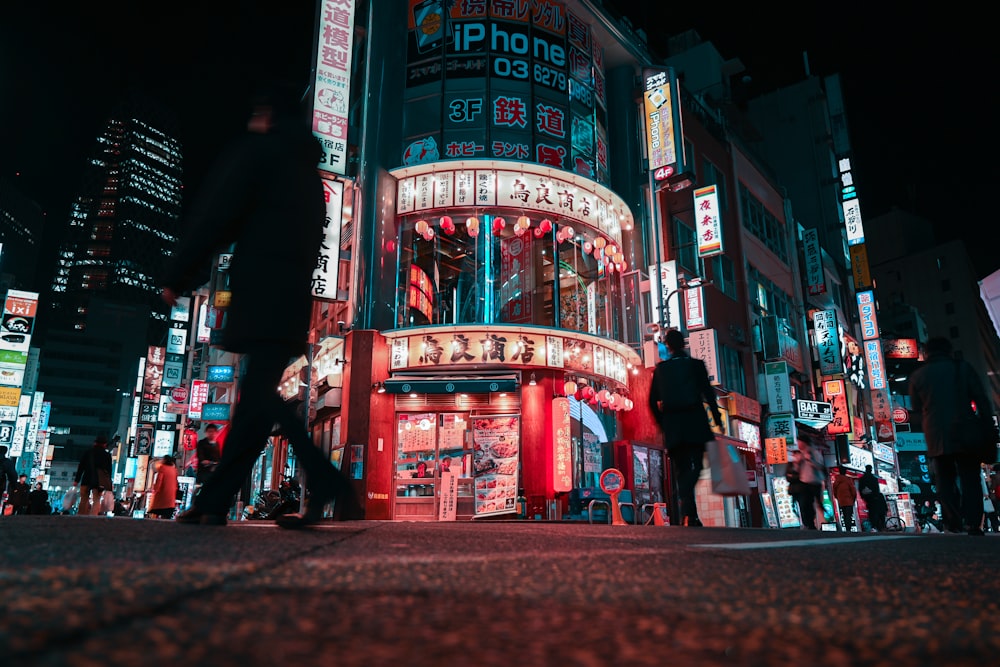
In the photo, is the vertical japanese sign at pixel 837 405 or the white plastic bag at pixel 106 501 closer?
the white plastic bag at pixel 106 501

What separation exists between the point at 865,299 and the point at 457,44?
71.5 ft

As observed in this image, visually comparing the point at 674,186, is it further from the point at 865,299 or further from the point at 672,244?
the point at 865,299

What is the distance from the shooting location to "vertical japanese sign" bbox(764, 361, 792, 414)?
21.9m

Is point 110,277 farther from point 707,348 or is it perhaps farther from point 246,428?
point 246,428

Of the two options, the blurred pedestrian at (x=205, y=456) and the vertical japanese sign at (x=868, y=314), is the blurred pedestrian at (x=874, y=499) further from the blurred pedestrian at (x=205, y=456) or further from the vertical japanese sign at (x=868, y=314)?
the vertical japanese sign at (x=868, y=314)

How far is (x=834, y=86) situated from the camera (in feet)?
115

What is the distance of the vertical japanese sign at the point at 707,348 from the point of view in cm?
1703

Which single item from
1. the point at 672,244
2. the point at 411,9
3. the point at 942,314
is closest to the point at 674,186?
the point at 672,244

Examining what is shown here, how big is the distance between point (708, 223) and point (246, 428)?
17.4 m

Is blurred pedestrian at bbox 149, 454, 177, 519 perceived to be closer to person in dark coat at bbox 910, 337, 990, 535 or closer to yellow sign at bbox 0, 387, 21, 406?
person in dark coat at bbox 910, 337, 990, 535

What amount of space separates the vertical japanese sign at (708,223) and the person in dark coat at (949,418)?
12608 millimetres

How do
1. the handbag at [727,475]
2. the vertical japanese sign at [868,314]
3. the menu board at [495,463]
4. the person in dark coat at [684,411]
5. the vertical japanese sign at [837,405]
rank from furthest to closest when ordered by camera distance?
the vertical japanese sign at [868,314] < the vertical japanese sign at [837,405] < the menu board at [495,463] < the person in dark coat at [684,411] < the handbag at [727,475]

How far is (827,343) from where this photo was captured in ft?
83.3

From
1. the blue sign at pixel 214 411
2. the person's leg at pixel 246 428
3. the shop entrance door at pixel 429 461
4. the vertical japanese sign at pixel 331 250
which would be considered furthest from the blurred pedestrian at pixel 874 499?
the blue sign at pixel 214 411
